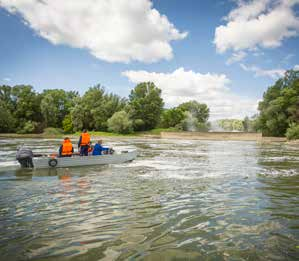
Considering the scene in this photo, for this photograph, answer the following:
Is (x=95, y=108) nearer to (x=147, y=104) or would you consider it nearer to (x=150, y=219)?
(x=147, y=104)

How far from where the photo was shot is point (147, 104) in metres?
84.8

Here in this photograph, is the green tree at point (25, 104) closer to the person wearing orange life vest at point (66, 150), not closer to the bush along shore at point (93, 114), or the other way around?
the bush along shore at point (93, 114)

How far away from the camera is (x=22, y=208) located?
6.47 meters

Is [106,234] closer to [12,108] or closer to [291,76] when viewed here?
[291,76]

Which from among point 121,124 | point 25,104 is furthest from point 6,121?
point 121,124

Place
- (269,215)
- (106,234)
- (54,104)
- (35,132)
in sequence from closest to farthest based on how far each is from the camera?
(106,234) → (269,215) → (35,132) → (54,104)

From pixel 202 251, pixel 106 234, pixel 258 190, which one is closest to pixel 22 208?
pixel 106 234

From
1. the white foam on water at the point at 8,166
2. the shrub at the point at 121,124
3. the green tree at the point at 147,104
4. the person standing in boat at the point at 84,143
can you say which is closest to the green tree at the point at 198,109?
the green tree at the point at 147,104

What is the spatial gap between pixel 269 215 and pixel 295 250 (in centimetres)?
194

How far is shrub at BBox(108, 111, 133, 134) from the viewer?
74125 millimetres

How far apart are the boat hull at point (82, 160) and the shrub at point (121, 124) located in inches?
2263

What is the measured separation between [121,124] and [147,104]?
1456 cm

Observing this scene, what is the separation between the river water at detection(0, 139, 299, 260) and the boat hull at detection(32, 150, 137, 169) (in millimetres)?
3186

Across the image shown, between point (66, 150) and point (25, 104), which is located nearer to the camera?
point (66, 150)
